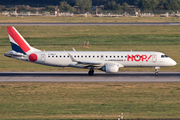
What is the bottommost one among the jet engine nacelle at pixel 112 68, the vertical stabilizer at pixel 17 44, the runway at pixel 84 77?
the runway at pixel 84 77

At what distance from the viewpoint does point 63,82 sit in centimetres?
3959

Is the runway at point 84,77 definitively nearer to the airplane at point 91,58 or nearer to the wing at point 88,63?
the airplane at point 91,58

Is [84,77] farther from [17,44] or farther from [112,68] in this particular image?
[17,44]

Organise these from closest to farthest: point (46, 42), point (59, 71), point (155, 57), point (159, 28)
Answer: point (155, 57) < point (59, 71) < point (46, 42) < point (159, 28)

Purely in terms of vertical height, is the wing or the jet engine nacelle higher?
the wing

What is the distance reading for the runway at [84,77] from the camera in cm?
4100

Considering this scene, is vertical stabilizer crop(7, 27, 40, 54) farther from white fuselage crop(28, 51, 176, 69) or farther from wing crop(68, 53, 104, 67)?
wing crop(68, 53, 104, 67)

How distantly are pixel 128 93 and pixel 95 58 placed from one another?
12047mm

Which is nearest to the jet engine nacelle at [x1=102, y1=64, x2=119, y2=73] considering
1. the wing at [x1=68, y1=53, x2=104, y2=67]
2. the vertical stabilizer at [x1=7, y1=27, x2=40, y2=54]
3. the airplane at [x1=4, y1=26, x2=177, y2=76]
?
the airplane at [x1=4, y1=26, x2=177, y2=76]

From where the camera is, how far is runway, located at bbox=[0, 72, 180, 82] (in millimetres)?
41000

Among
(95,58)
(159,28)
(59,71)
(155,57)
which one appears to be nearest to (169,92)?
(155,57)

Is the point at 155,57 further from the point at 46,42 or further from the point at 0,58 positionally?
the point at 46,42

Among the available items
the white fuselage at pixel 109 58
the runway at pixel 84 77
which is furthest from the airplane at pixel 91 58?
the runway at pixel 84 77

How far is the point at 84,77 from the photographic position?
43.2 meters
